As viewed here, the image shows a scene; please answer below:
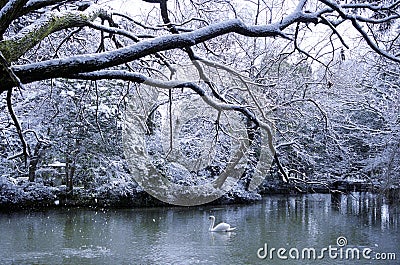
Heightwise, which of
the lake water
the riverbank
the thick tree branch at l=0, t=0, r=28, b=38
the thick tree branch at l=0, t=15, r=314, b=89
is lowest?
Result: the lake water

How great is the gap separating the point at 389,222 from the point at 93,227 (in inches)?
261

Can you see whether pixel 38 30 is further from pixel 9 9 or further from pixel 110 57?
pixel 110 57

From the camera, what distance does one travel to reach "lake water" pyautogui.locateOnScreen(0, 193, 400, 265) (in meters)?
6.96

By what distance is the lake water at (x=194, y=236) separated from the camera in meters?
6.96

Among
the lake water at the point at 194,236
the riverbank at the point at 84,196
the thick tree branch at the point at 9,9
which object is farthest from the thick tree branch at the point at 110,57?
the riverbank at the point at 84,196

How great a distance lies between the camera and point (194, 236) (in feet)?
28.7

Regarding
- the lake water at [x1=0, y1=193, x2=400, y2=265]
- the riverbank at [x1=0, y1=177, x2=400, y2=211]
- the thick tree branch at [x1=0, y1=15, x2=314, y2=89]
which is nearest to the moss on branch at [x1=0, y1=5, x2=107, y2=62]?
the thick tree branch at [x1=0, y1=15, x2=314, y2=89]

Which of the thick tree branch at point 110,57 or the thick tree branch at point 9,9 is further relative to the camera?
the thick tree branch at point 110,57

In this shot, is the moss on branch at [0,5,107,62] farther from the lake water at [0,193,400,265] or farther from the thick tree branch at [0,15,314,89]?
the lake water at [0,193,400,265]

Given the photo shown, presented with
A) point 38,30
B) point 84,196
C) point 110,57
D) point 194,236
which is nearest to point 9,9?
point 38,30

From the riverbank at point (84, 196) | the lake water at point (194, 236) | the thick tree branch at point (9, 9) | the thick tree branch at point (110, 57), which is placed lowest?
the lake water at point (194, 236)

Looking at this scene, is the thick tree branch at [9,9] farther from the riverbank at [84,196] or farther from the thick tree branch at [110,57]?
the riverbank at [84,196]

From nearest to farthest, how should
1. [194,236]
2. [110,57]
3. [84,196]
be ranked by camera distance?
[110,57]
[194,236]
[84,196]

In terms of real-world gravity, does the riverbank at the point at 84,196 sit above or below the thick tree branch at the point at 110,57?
below
